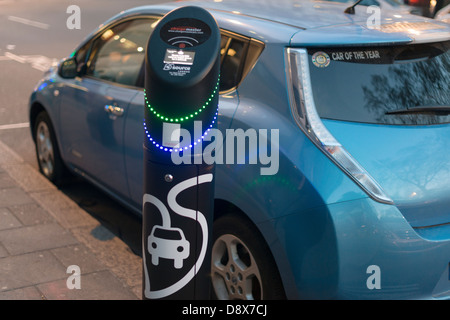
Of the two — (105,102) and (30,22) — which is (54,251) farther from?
(30,22)

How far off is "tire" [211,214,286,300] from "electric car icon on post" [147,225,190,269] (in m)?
0.56

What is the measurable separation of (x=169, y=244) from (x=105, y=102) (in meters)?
2.09

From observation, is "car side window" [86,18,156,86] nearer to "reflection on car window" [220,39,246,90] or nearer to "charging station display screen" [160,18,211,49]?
"reflection on car window" [220,39,246,90]

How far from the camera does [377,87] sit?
3.42 meters

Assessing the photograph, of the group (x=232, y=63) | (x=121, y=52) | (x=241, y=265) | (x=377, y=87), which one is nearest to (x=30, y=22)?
(x=121, y=52)

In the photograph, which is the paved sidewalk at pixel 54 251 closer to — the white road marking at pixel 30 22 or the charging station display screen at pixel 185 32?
the charging station display screen at pixel 185 32

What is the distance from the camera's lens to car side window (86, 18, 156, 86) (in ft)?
16.2

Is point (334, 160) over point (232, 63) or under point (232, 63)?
under

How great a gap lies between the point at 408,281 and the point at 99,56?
3.15 metres

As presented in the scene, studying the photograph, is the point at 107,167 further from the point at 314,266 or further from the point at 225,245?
the point at 314,266

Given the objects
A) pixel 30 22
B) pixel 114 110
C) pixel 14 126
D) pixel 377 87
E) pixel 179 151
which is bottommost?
pixel 30 22

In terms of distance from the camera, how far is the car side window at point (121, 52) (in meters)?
4.93

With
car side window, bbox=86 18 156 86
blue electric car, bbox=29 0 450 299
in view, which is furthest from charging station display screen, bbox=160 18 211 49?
car side window, bbox=86 18 156 86

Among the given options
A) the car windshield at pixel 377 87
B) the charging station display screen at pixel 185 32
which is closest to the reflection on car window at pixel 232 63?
the car windshield at pixel 377 87
